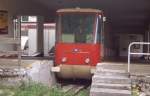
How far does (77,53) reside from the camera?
1777 centimetres

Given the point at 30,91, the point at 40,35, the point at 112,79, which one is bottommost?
the point at 30,91

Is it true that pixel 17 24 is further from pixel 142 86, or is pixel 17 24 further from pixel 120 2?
pixel 142 86

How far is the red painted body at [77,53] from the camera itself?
17.6m

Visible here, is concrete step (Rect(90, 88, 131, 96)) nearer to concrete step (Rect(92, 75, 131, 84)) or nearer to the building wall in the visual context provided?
concrete step (Rect(92, 75, 131, 84))

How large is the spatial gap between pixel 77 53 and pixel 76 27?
1149 mm

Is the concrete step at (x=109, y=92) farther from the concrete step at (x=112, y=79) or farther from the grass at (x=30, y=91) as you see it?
the grass at (x=30, y=91)

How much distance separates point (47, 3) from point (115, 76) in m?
16.3

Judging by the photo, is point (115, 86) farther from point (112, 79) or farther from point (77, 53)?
point (77, 53)

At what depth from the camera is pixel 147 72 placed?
46.8ft

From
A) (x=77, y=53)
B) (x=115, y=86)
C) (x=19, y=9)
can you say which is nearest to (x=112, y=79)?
(x=115, y=86)

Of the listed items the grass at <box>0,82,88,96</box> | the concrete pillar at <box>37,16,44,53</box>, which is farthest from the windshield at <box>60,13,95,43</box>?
the concrete pillar at <box>37,16,44,53</box>

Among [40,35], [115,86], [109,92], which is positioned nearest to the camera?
[109,92]

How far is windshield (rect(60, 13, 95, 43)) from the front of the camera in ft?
59.3

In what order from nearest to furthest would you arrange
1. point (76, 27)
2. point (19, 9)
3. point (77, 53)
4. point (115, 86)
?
1. point (115, 86)
2. point (77, 53)
3. point (76, 27)
4. point (19, 9)
